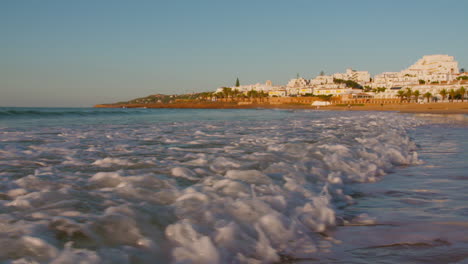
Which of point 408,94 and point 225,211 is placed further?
point 408,94

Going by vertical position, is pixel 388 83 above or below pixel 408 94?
above

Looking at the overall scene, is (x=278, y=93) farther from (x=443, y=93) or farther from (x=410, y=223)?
(x=410, y=223)

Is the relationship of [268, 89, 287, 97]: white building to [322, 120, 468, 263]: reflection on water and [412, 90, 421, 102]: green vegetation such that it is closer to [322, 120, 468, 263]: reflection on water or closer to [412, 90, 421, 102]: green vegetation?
[412, 90, 421, 102]: green vegetation

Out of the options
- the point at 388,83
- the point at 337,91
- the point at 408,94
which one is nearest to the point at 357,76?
the point at 388,83

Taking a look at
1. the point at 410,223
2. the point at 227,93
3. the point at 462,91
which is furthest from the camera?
the point at 227,93

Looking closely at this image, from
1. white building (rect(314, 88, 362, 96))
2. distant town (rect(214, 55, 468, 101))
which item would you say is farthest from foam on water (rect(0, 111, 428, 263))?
white building (rect(314, 88, 362, 96))

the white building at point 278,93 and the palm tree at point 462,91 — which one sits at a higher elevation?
the white building at point 278,93

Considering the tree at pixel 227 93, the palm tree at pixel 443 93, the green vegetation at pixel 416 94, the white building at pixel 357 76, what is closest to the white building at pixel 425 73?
the white building at pixel 357 76

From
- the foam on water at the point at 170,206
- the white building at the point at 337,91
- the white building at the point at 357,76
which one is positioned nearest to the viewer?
the foam on water at the point at 170,206

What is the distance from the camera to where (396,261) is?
7.75ft

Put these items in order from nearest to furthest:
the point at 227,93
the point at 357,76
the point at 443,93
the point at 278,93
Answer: the point at 443,93
the point at 227,93
the point at 278,93
the point at 357,76

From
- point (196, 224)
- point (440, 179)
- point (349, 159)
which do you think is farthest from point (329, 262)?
point (349, 159)

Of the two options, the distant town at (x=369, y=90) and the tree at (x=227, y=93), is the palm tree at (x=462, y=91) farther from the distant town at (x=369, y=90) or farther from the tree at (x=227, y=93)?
the tree at (x=227, y=93)

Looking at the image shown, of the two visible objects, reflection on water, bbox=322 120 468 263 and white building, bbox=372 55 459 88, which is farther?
white building, bbox=372 55 459 88
